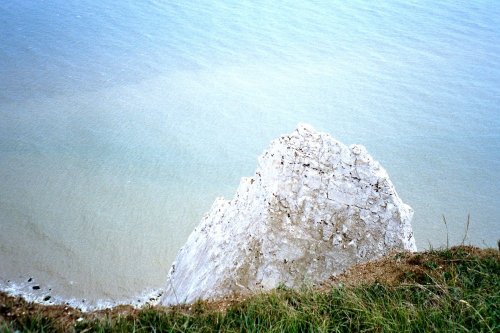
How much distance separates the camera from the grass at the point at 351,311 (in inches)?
103

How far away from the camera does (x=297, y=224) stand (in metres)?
3.87

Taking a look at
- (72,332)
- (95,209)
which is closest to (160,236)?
(95,209)

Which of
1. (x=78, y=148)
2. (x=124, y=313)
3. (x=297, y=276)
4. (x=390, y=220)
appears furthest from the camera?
(x=78, y=148)

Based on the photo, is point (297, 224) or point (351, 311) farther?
point (297, 224)

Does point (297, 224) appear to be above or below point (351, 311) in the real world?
below

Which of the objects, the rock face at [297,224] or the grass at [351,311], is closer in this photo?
the grass at [351,311]

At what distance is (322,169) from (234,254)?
98 cm

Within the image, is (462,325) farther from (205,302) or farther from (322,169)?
(322,169)

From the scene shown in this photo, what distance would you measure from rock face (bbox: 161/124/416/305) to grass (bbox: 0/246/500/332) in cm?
57

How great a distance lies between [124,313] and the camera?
293cm

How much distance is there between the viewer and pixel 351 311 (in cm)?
278

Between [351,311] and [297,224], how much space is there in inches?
45.4

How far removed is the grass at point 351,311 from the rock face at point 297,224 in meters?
0.57

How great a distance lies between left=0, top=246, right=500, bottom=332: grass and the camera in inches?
103
